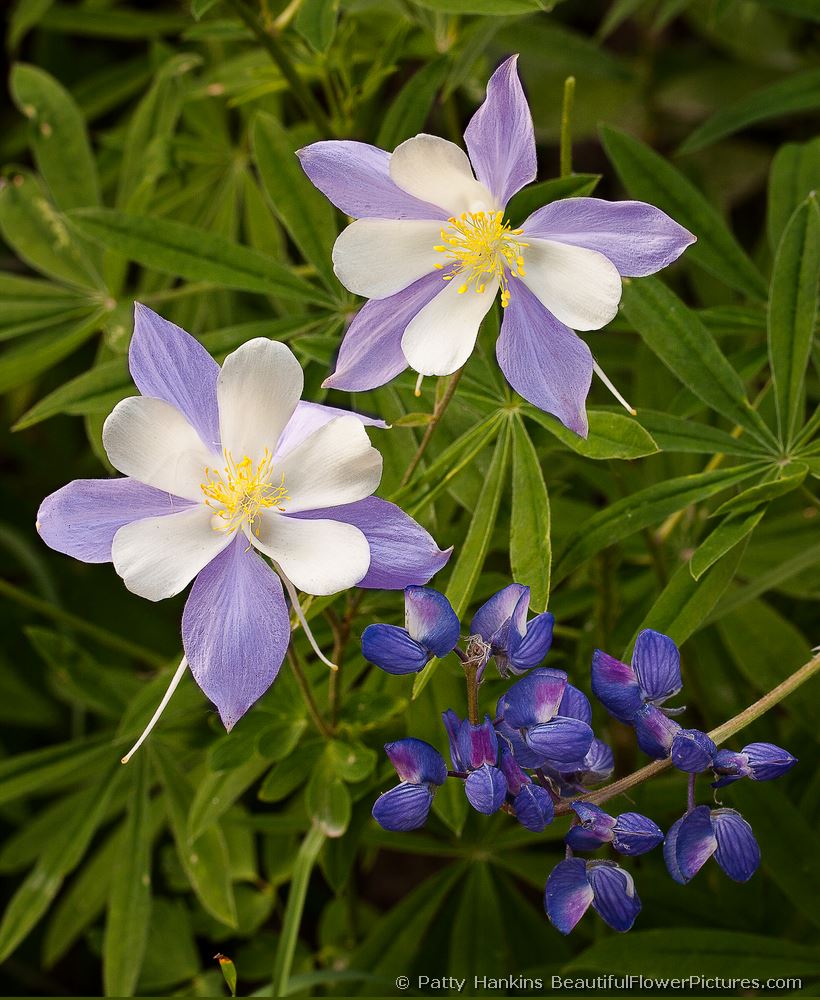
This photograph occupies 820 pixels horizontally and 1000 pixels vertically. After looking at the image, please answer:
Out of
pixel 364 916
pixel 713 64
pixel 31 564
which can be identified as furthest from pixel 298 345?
pixel 713 64

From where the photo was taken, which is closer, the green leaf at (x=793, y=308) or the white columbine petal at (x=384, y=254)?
the white columbine petal at (x=384, y=254)

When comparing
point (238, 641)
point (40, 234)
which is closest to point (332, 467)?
point (238, 641)

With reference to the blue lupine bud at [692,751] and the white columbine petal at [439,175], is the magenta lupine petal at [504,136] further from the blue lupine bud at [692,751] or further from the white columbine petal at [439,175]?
the blue lupine bud at [692,751]

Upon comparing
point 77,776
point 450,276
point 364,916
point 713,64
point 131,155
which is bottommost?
point 364,916

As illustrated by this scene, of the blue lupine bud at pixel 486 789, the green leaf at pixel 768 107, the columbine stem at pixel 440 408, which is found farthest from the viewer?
the green leaf at pixel 768 107

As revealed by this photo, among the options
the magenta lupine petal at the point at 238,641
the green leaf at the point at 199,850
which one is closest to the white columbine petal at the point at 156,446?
the magenta lupine petal at the point at 238,641

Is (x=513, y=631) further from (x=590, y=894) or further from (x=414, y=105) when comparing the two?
(x=414, y=105)

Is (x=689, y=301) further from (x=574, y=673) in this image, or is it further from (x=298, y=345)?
(x=298, y=345)
